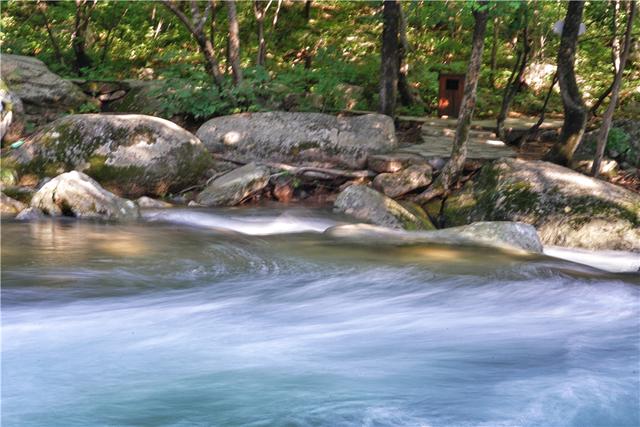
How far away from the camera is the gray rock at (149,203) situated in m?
9.74

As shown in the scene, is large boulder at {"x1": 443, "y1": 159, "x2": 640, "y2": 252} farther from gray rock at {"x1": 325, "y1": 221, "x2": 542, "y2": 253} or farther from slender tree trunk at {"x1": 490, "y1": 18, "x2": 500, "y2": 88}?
slender tree trunk at {"x1": 490, "y1": 18, "x2": 500, "y2": 88}

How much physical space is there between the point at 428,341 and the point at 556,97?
1364cm

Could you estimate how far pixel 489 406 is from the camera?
362cm

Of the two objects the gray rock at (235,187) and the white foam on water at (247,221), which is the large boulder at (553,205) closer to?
the white foam on water at (247,221)

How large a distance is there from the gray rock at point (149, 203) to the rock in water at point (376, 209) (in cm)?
237

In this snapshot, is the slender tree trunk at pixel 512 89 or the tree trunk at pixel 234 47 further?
the tree trunk at pixel 234 47

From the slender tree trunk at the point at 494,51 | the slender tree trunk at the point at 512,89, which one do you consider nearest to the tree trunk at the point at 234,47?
the slender tree trunk at the point at 512,89

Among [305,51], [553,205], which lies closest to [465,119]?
[553,205]

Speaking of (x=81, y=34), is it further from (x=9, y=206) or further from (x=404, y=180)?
(x=404, y=180)

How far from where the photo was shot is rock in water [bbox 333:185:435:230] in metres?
9.38

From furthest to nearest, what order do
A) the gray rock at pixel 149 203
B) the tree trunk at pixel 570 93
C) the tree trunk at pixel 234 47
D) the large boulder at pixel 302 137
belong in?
the tree trunk at pixel 234 47 < the large boulder at pixel 302 137 < the tree trunk at pixel 570 93 < the gray rock at pixel 149 203

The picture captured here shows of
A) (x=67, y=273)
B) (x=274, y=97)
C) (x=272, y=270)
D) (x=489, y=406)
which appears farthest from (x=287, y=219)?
(x=489, y=406)

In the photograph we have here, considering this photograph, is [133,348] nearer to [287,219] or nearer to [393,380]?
[393,380]

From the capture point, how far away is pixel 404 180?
10766 millimetres
